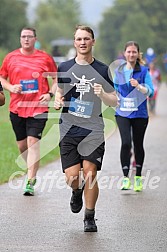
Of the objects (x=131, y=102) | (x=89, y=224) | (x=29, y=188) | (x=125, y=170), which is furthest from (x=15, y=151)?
(x=89, y=224)

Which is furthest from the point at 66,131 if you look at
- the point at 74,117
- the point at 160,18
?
the point at 160,18

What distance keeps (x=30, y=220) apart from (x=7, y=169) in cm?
432

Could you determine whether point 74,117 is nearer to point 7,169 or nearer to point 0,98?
point 0,98

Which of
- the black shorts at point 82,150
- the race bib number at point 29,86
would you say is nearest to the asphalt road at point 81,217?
the black shorts at point 82,150

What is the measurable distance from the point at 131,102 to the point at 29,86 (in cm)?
147

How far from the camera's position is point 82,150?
8883 millimetres

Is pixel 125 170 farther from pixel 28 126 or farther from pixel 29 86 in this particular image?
pixel 29 86

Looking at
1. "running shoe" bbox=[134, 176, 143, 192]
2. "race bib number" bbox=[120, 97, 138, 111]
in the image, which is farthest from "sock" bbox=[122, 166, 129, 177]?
"race bib number" bbox=[120, 97, 138, 111]

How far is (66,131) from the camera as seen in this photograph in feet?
29.5

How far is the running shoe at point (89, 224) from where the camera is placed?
8.68 meters

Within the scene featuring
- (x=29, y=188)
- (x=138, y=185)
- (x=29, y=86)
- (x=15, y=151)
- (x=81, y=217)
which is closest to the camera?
(x=81, y=217)

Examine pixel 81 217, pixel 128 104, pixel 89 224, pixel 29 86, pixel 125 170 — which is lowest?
pixel 125 170

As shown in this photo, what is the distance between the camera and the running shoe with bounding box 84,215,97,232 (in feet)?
28.5

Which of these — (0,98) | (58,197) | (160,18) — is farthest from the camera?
(160,18)
